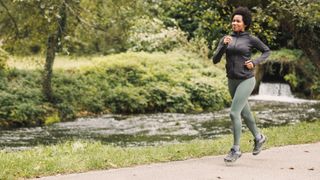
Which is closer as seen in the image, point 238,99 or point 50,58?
point 238,99

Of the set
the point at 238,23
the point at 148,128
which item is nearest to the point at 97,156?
the point at 238,23

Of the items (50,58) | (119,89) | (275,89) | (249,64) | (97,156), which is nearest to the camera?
(249,64)

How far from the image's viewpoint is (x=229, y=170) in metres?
7.34

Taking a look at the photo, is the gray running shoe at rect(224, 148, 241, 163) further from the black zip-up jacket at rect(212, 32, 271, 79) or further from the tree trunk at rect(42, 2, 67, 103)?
the tree trunk at rect(42, 2, 67, 103)

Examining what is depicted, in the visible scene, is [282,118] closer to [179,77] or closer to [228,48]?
[179,77]

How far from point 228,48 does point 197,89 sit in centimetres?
1663

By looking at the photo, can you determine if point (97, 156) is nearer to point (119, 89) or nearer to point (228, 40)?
point (228, 40)

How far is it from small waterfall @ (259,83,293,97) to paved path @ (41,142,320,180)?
19359 mm

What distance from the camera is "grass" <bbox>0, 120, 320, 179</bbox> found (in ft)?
24.0

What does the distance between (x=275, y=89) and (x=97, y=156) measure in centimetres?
2070

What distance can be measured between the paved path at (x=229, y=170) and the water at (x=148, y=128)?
597 centimetres

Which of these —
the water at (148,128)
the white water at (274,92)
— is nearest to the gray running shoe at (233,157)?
the water at (148,128)

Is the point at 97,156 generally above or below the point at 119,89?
above

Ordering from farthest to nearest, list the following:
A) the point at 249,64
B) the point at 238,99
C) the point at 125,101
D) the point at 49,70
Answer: the point at 125,101, the point at 49,70, the point at 238,99, the point at 249,64
